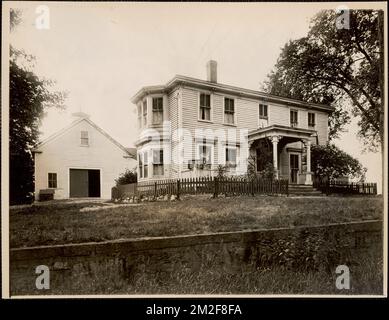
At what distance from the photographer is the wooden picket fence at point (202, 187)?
13.5 feet

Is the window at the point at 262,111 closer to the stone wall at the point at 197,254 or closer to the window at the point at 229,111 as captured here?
the window at the point at 229,111

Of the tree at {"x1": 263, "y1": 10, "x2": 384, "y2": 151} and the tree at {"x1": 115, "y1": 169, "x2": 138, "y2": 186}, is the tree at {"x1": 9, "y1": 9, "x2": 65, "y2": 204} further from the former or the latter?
the tree at {"x1": 263, "y1": 10, "x2": 384, "y2": 151}

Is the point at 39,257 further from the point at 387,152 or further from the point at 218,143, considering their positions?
the point at 387,152

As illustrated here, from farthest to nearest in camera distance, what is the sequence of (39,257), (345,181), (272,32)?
(345,181)
(272,32)
(39,257)

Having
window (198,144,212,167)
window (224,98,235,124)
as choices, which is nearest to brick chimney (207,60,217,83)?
window (224,98,235,124)

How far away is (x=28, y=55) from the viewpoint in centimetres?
382

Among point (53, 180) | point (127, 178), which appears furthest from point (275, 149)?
point (53, 180)

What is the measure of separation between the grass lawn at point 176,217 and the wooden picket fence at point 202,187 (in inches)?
3.8

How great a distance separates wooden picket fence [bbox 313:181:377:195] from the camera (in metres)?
4.19

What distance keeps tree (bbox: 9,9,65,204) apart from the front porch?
229 centimetres

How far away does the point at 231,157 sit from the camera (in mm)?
4434

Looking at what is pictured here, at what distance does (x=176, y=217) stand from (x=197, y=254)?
0.45 m
